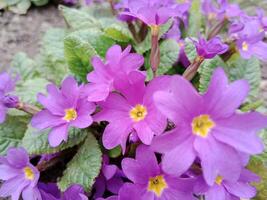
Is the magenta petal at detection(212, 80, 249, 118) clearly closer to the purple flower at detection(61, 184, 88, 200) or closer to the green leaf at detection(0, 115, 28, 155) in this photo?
the purple flower at detection(61, 184, 88, 200)

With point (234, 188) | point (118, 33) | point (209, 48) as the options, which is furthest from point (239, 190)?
point (118, 33)

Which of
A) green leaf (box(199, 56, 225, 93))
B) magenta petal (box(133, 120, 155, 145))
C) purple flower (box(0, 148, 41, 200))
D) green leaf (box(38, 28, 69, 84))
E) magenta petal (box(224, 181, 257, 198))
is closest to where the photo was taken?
magenta petal (box(133, 120, 155, 145))

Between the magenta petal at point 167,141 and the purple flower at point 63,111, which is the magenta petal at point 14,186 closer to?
the purple flower at point 63,111

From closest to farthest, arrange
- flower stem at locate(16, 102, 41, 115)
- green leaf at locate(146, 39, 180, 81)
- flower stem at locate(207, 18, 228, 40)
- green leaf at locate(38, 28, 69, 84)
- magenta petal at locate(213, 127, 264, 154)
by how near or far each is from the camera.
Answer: magenta petal at locate(213, 127, 264, 154) → flower stem at locate(16, 102, 41, 115) → green leaf at locate(146, 39, 180, 81) → green leaf at locate(38, 28, 69, 84) → flower stem at locate(207, 18, 228, 40)

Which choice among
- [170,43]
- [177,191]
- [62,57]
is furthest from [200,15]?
[177,191]

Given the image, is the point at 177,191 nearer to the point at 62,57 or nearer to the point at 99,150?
the point at 99,150

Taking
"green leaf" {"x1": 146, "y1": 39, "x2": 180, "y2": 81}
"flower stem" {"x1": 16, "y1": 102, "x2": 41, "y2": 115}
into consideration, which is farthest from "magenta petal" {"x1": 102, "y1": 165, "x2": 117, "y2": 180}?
"green leaf" {"x1": 146, "y1": 39, "x2": 180, "y2": 81}

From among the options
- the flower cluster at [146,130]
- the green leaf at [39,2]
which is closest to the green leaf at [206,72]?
the flower cluster at [146,130]
